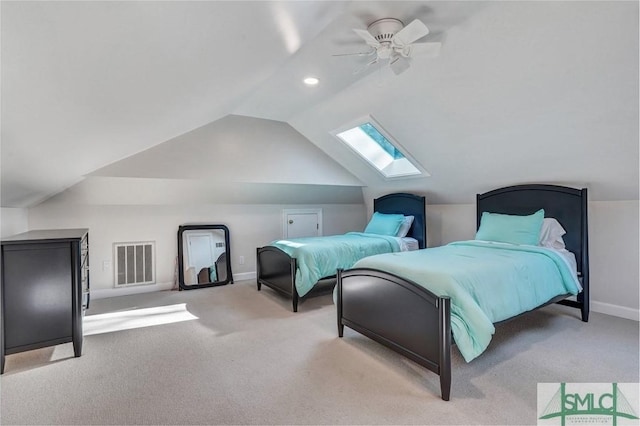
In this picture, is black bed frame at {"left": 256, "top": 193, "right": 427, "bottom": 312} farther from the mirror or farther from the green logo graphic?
the green logo graphic

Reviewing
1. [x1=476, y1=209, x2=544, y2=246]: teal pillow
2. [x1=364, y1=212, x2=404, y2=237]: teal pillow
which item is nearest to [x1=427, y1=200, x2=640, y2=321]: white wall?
[x1=476, y1=209, x2=544, y2=246]: teal pillow

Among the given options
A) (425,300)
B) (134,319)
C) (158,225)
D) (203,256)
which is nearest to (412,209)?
(425,300)

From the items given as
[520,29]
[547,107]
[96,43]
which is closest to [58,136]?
[96,43]

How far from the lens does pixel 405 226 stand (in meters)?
4.75

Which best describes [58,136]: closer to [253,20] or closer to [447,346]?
[253,20]

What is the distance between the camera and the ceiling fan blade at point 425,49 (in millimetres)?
2111

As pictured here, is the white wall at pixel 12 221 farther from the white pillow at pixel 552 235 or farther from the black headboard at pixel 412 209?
the white pillow at pixel 552 235

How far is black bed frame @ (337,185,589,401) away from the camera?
1990 mm

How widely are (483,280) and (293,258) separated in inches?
76.8

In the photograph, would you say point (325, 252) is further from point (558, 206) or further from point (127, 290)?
Result: point (127, 290)

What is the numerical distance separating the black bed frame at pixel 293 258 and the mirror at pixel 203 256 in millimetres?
680

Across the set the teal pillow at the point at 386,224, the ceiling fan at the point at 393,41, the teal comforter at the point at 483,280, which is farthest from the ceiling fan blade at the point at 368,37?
the teal pillow at the point at 386,224

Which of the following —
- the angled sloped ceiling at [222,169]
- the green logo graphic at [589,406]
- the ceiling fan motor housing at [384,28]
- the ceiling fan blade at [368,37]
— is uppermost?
the ceiling fan motor housing at [384,28]

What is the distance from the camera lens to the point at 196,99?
93.9 inches
